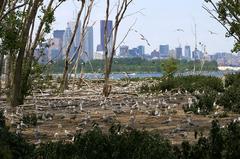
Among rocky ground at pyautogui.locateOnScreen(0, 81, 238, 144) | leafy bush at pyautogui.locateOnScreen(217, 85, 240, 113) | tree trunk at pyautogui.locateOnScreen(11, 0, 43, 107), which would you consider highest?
tree trunk at pyautogui.locateOnScreen(11, 0, 43, 107)

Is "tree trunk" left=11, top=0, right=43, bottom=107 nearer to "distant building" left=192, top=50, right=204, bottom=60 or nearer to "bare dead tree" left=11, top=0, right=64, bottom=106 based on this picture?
"bare dead tree" left=11, top=0, right=64, bottom=106

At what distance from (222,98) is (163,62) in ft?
69.1

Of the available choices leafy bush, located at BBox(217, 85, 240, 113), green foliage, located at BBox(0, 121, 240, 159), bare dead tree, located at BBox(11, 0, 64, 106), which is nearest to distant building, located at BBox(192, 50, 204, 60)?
bare dead tree, located at BBox(11, 0, 64, 106)

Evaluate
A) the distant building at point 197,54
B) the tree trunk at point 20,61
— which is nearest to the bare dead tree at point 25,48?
the tree trunk at point 20,61

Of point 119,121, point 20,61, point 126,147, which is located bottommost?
point 119,121

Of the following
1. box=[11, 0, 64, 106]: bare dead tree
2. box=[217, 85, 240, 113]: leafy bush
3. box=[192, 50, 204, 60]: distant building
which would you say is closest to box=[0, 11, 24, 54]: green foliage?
box=[11, 0, 64, 106]: bare dead tree

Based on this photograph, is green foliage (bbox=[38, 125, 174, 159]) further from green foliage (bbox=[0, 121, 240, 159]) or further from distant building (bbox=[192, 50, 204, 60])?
distant building (bbox=[192, 50, 204, 60])

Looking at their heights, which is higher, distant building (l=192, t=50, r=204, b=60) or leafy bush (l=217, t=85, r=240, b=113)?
distant building (l=192, t=50, r=204, b=60)

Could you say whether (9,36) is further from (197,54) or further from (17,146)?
(197,54)

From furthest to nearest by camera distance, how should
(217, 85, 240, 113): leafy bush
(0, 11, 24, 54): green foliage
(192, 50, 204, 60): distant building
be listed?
(192, 50, 204, 60): distant building, (0, 11, 24, 54): green foliage, (217, 85, 240, 113): leafy bush

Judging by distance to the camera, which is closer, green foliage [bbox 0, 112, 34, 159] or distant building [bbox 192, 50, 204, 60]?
green foliage [bbox 0, 112, 34, 159]

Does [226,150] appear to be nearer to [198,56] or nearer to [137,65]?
[198,56]

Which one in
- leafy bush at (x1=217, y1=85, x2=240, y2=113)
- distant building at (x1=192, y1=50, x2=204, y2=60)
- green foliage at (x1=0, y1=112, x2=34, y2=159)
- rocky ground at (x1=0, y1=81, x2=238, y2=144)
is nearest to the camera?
green foliage at (x1=0, y1=112, x2=34, y2=159)

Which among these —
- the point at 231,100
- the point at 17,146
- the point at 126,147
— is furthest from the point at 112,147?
the point at 231,100
